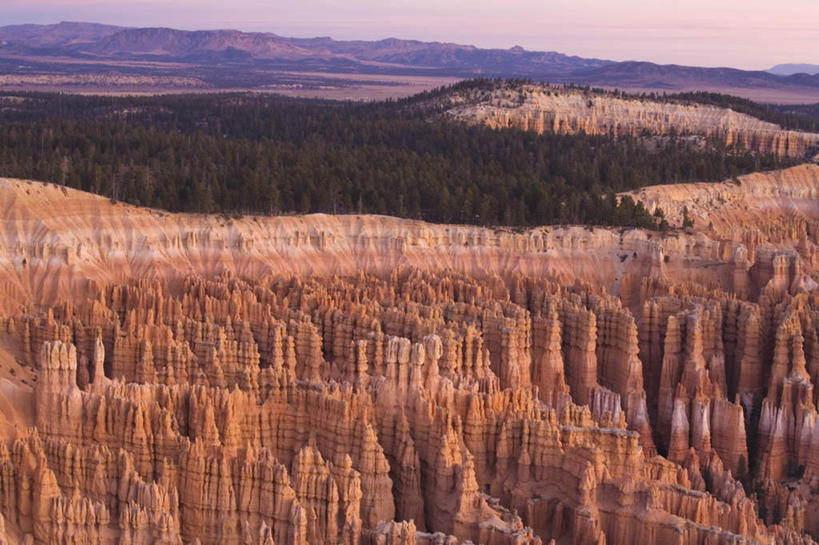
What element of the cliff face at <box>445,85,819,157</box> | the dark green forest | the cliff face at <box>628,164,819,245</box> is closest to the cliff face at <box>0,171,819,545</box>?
the dark green forest

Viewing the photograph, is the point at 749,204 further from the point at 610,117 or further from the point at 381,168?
the point at 610,117

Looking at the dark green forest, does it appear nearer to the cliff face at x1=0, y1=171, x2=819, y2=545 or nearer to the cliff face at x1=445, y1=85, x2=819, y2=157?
the cliff face at x1=0, y1=171, x2=819, y2=545

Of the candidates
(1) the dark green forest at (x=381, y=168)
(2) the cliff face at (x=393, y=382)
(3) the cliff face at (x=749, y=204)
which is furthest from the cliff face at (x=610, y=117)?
(2) the cliff face at (x=393, y=382)

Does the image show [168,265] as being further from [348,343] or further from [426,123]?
[426,123]

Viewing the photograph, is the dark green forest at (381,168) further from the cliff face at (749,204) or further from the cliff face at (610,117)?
the cliff face at (610,117)

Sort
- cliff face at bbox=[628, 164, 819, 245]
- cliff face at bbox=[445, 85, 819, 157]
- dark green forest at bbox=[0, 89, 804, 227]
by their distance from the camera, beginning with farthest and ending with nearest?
cliff face at bbox=[445, 85, 819, 157] → cliff face at bbox=[628, 164, 819, 245] → dark green forest at bbox=[0, 89, 804, 227]

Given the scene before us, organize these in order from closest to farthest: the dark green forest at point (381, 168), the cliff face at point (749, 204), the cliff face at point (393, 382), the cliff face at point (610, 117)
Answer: the cliff face at point (393, 382)
the dark green forest at point (381, 168)
the cliff face at point (749, 204)
the cliff face at point (610, 117)

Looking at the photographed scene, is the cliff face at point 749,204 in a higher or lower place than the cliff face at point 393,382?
higher
